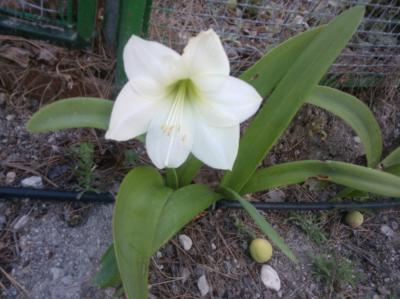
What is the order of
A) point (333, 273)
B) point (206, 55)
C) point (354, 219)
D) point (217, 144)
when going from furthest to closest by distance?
point (354, 219), point (333, 273), point (217, 144), point (206, 55)

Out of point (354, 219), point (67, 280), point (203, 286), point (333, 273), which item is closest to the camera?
point (67, 280)

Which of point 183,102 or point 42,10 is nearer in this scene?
point 183,102

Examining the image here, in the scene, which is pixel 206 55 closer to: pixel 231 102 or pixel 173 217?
pixel 231 102

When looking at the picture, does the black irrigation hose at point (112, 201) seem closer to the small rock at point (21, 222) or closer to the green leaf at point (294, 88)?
the small rock at point (21, 222)

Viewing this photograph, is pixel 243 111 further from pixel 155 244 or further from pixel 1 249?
pixel 1 249

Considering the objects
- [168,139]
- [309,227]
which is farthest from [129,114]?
[309,227]

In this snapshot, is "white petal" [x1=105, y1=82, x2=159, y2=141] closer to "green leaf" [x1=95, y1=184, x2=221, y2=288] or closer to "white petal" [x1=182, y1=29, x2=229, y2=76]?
"white petal" [x1=182, y1=29, x2=229, y2=76]
